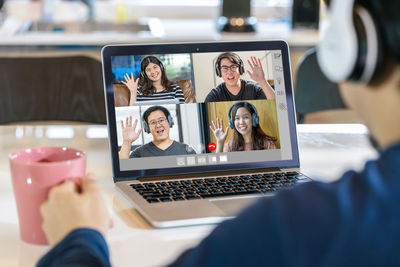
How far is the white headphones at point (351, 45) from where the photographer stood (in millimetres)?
471

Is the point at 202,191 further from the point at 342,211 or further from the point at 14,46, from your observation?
the point at 14,46

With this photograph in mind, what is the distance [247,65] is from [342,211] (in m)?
0.76

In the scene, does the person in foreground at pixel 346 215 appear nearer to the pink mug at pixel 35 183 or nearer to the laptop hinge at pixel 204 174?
the pink mug at pixel 35 183

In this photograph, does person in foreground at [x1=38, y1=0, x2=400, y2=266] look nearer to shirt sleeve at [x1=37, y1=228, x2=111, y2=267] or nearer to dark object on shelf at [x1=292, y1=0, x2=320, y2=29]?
shirt sleeve at [x1=37, y1=228, x2=111, y2=267]

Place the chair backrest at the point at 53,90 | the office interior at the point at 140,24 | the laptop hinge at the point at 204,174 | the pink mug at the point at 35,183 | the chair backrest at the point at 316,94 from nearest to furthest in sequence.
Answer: the pink mug at the point at 35,183
the laptop hinge at the point at 204,174
the chair backrest at the point at 53,90
the chair backrest at the point at 316,94
the office interior at the point at 140,24

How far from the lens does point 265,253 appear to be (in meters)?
0.44

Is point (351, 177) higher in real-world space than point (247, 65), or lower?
lower

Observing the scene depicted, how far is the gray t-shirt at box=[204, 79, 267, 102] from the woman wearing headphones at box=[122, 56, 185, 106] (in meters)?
0.06

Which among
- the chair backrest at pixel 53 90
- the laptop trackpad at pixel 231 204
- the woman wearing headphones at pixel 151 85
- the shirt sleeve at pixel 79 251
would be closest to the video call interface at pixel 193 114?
the woman wearing headphones at pixel 151 85

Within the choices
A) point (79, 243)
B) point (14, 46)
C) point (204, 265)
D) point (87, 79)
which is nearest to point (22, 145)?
point (87, 79)

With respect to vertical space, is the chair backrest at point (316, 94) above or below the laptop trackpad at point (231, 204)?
above

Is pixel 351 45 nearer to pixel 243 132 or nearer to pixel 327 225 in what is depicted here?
pixel 327 225

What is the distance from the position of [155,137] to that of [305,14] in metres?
2.76

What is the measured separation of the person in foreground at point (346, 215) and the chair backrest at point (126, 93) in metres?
0.64
